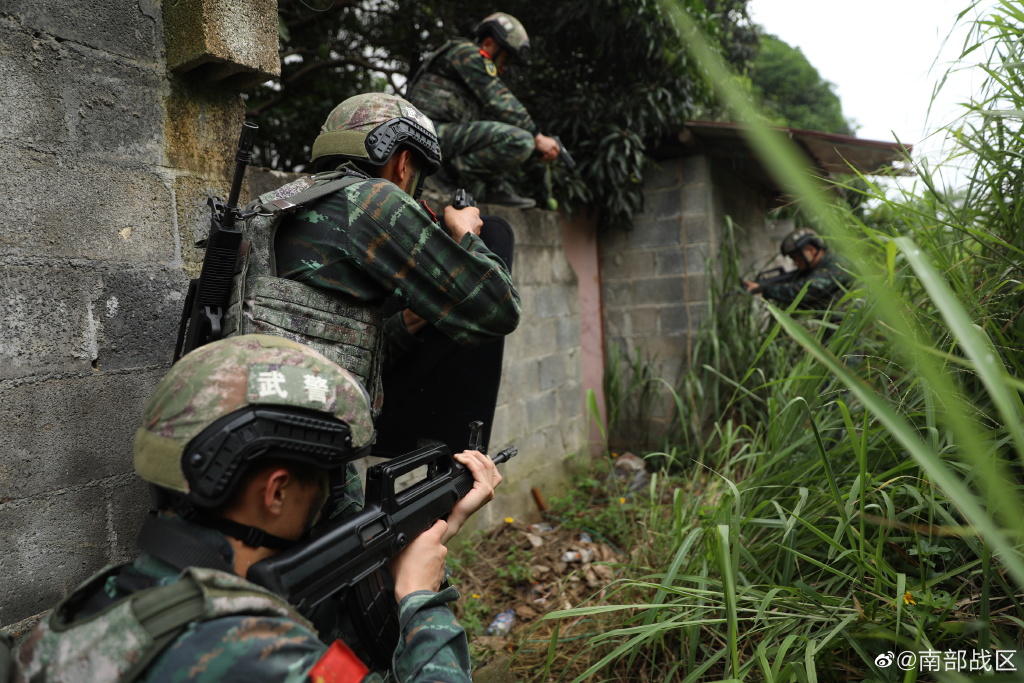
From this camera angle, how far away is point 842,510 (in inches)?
68.3

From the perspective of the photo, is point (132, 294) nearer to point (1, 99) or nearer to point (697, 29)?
point (1, 99)

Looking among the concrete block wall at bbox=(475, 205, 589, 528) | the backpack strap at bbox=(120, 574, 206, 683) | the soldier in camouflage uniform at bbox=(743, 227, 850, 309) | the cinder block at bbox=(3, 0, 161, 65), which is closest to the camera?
the backpack strap at bbox=(120, 574, 206, 683)

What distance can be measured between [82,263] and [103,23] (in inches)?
26.2

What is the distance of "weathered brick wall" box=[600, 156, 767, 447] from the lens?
523 cm

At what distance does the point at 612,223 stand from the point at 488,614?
3.43 metres

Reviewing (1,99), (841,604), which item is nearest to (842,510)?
(841,604)

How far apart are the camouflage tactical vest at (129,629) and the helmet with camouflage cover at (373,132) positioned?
1.21m

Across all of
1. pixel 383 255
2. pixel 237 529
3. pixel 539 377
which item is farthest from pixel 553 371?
pixel 237 529

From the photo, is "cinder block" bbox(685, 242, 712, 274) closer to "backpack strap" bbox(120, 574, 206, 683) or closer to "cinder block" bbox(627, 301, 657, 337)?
"cinder block" bbox(627, 301, 657, 337)

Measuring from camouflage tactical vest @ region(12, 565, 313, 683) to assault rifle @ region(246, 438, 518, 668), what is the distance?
0.38 feet

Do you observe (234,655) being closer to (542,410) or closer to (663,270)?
(542,410)

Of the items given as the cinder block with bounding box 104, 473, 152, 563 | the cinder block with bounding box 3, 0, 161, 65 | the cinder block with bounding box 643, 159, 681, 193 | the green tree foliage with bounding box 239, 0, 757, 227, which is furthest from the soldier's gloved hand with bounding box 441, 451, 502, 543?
the cinder block with bounding box 643, 159, 681, 193

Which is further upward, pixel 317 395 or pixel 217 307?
pixel 217 307

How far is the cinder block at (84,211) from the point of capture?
5.50 feet
